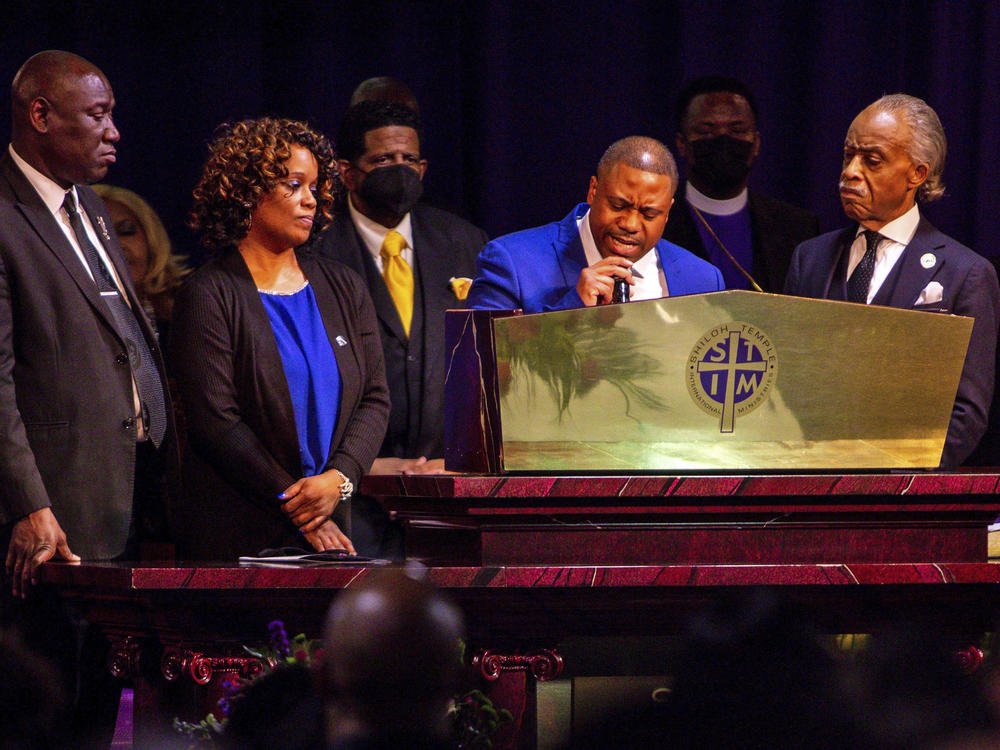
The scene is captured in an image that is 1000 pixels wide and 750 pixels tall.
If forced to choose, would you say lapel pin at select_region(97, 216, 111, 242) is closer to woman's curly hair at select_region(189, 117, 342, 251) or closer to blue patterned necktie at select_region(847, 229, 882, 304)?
woman's curly hair at select_region(189, 117, 342, 251)

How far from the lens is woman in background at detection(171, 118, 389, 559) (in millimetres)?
2736

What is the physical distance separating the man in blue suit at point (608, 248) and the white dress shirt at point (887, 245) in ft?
1.75

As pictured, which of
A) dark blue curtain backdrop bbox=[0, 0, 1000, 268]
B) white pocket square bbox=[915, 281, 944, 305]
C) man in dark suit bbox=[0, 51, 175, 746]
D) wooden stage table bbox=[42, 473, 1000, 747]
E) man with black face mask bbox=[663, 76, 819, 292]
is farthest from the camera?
dark blue curtain backdrop bbox=[0, 0, 1000, 268]

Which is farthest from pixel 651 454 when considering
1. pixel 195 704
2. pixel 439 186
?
pixel 439 186

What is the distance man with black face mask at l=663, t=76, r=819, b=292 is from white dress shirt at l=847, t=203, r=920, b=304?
20.6 inches

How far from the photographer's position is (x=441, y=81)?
A: 4.44 meters

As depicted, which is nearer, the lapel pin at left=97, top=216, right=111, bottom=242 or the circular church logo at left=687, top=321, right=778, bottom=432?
the circular church logo at left=687, top=321, right=778, bottom=432

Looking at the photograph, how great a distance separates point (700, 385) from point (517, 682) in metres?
0.52

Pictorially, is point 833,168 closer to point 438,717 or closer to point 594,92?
point 594,92

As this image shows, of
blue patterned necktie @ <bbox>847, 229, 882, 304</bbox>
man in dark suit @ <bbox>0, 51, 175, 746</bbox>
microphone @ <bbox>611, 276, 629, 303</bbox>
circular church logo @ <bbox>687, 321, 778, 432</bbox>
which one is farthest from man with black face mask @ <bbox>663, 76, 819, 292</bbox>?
circular church logo @ <bbox>687, 321, 778, 432</bbox>

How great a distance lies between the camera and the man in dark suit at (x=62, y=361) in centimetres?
250

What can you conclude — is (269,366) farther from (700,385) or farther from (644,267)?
(700,385)

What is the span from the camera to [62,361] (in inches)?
104

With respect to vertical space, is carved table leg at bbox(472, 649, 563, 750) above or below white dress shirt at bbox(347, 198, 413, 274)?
below
